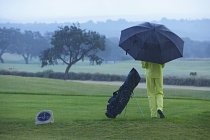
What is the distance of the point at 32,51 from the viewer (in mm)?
88625

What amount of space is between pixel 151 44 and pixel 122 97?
1540 millimetres

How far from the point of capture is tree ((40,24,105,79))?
188 feet

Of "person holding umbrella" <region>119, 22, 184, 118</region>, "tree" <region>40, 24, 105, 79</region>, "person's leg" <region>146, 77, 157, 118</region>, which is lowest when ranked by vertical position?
"person's leg" <region>146, 77, 157, 118</region>

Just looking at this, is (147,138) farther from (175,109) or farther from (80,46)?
(80,46)

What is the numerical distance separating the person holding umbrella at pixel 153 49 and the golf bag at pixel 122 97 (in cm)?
44

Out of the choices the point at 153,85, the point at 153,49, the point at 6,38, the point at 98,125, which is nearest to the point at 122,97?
the point at 153,85

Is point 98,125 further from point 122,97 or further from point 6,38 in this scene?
point 6,38

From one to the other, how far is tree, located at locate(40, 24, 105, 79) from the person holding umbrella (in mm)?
45382

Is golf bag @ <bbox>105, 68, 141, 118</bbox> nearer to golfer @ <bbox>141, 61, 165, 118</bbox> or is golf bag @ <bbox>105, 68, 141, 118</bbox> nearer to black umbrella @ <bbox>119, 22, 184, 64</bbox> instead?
golfer @ <bbox>141, 61, 165, 118</bbox>

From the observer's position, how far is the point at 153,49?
11.1 meters

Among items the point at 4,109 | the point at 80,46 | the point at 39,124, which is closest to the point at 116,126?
the point at 39,124

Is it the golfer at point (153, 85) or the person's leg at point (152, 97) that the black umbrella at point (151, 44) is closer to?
the golfer at point (153, 85)

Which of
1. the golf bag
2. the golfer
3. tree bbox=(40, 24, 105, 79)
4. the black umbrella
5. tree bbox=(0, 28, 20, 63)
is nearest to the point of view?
the black umbrella

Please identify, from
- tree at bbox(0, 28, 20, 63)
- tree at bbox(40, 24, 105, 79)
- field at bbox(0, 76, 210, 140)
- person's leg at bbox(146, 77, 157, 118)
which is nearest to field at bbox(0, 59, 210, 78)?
tree at bbox(0, 28, 20, 63)
